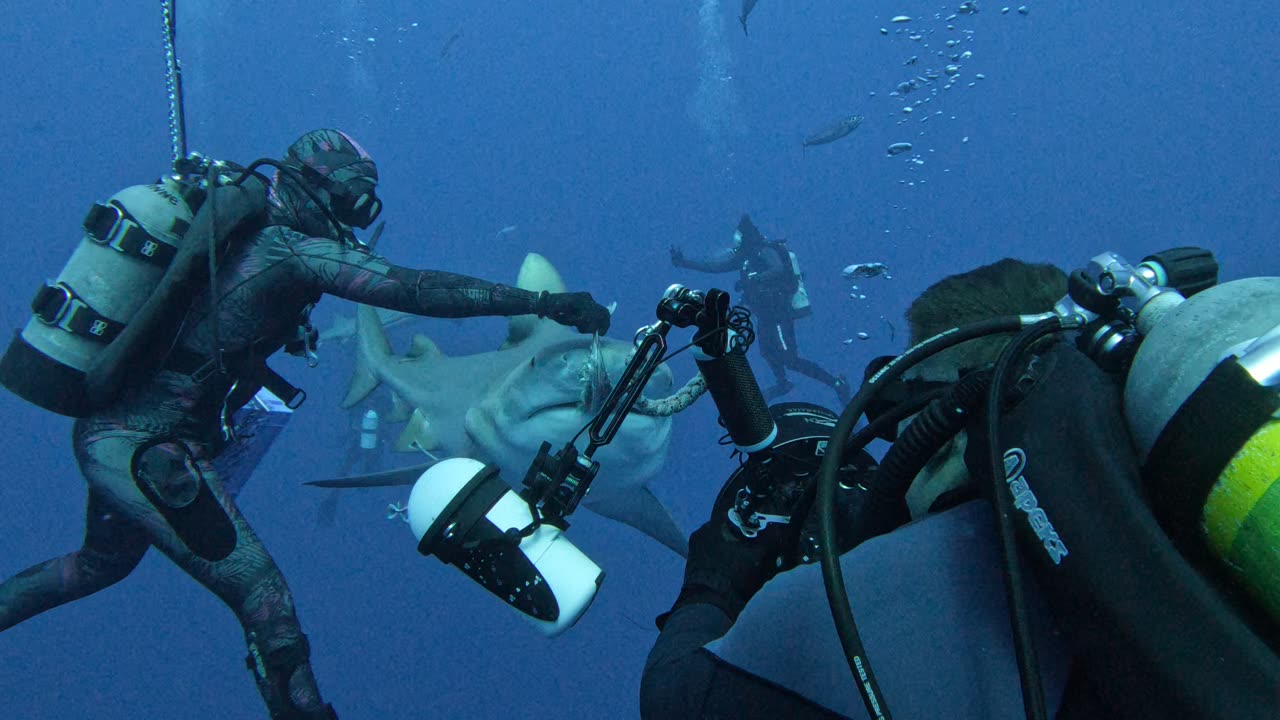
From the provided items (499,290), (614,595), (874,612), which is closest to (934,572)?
(874,612)

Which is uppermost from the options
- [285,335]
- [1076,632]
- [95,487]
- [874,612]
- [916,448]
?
[916,448]

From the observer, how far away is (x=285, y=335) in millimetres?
3977

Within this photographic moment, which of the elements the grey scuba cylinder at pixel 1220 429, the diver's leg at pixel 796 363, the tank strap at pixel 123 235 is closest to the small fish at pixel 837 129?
the diver's leg at pixel 796 363

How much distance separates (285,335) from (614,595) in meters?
35.2

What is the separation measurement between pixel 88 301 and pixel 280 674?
91.1 inches

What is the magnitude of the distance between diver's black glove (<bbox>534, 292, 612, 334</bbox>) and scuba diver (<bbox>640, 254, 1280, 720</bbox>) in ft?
6.99

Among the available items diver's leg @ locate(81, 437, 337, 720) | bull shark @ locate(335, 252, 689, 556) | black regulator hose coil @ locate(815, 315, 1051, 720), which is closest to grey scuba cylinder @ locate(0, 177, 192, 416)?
diver's leg @ locate(81, 437, 337, 720)

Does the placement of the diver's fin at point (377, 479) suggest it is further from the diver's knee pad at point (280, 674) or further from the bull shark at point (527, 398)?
the diver's knee pad at point (280, 674)

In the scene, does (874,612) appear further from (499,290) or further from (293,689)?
(293,689)

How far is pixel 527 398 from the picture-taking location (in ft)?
15.6

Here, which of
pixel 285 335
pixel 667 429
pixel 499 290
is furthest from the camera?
pixel 667 429

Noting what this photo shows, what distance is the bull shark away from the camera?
4559 mm

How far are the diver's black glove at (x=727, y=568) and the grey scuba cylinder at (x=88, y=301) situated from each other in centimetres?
355

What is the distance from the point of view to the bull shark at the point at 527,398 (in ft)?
15.0
